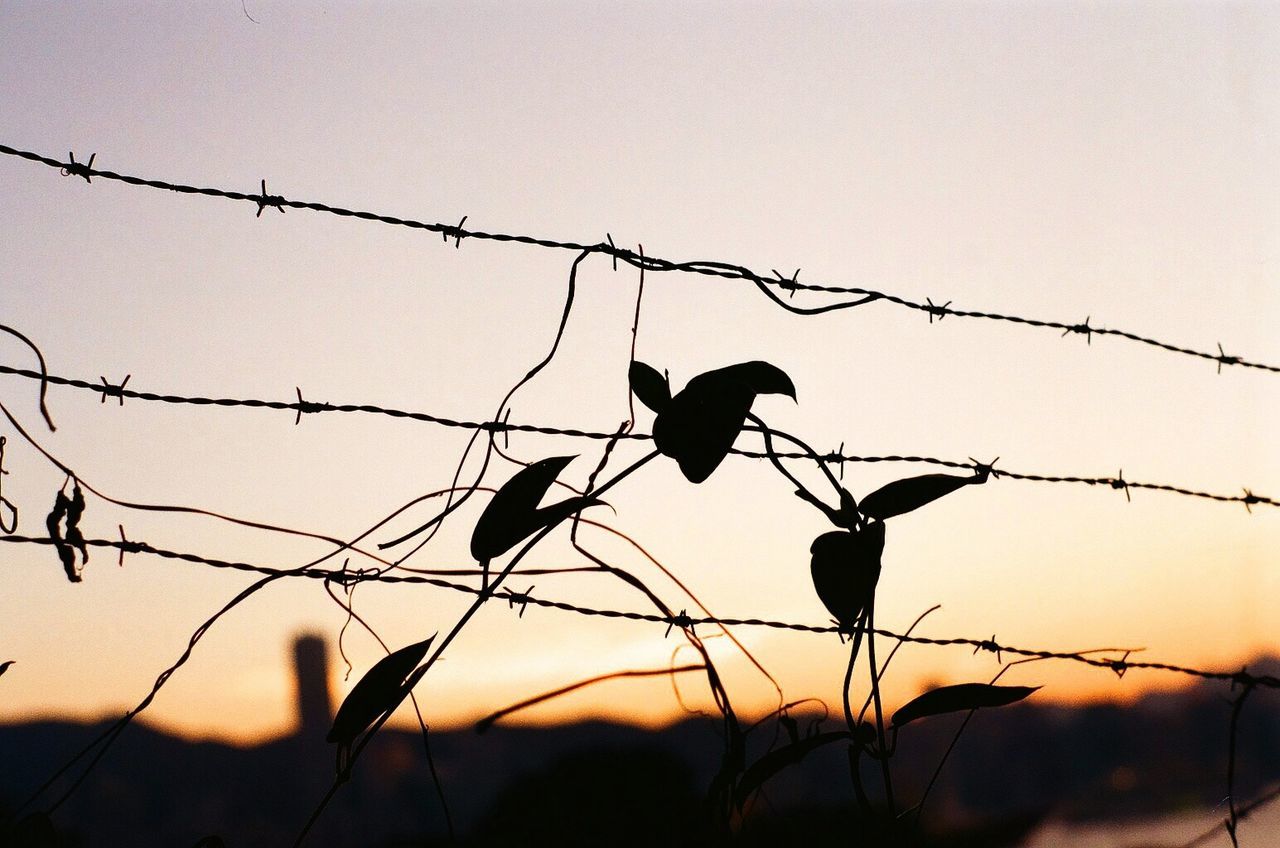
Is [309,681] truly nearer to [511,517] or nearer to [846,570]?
[511,517]

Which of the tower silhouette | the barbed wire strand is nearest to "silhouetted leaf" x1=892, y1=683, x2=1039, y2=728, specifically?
the barbed wire strand

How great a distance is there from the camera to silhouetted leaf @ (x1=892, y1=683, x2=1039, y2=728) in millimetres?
1256

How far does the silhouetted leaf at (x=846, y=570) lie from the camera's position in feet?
4.15

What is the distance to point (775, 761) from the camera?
4.08 feet

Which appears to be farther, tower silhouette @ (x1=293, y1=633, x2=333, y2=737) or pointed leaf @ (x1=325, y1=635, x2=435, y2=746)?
tower silhouette @ (x1=293, y1=633, x2=333, y2=737)

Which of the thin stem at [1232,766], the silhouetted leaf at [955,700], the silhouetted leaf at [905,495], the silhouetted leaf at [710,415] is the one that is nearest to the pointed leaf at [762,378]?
the silhouetted leaf at [710,415]

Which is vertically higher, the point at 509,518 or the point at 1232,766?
the point at 509,518

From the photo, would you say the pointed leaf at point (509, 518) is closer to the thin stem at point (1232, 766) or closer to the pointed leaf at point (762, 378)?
the pointed leaf at point (762, 378)

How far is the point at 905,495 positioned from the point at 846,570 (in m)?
0.12

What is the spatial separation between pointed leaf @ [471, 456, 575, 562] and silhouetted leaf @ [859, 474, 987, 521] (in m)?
0.40

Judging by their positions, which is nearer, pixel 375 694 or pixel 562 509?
pixel 375 694

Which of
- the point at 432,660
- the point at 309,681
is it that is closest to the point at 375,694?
the point at 432,660

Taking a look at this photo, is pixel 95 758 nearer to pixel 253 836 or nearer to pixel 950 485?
pixel 253 836

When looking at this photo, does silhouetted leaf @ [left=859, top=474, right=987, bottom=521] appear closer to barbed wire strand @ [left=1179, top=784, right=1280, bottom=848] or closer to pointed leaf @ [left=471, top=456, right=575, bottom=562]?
pointed leaf @ [left=471, top=456, right=575, bottom=562]
